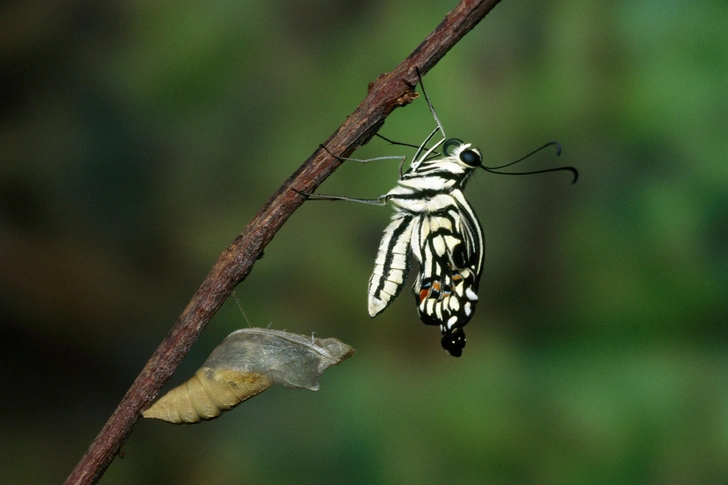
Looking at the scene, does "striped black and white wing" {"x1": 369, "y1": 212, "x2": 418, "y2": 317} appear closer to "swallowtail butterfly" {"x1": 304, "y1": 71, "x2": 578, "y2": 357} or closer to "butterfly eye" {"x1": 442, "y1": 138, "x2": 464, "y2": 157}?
"swallowtail butterfly" {"x1": 304, "y1": 71, "x2": 578, "y2": 357}

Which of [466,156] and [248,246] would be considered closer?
[248,246]

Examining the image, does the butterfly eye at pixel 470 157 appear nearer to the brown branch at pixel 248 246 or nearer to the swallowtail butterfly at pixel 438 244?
the swallowtail butterfly at pixel 438 244

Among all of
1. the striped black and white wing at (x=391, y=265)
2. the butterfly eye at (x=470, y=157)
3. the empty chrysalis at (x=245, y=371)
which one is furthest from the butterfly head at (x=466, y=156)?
the empty chrysalis at (x=245, y=371)

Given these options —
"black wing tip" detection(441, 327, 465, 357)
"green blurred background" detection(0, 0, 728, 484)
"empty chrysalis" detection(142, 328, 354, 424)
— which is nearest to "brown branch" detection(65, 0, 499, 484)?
"empty chrysalis" detection(142, 328, 354, 424)

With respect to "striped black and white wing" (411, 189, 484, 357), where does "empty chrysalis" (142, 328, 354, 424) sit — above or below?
below

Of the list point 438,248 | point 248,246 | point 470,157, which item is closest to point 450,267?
point 438,248

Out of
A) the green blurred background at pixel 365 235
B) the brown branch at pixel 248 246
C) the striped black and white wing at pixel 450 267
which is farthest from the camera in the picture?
the green blurred background at pixel 365 235

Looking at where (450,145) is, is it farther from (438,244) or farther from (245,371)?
(245,371)
